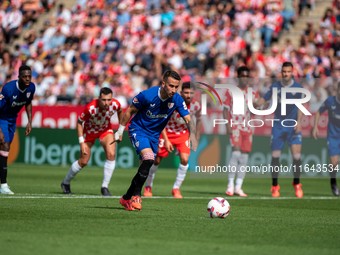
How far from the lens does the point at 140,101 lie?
26.2 feet

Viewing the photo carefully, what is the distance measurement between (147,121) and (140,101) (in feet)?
1.31

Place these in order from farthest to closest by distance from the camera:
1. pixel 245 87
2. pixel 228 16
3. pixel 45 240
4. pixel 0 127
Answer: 1. pixel 228 16
2. pixel 245 87
3. pixel 0 127
4. pixel 45 240

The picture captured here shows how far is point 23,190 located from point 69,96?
8.87 m

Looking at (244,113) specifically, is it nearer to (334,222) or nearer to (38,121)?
(334,222)

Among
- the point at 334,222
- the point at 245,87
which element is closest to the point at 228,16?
the point at 245,87

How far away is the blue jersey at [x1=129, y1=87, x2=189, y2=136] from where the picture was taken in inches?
314

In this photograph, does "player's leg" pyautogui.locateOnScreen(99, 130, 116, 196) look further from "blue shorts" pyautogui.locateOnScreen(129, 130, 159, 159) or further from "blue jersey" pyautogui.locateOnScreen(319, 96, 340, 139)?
"blue jersey" pyautogui.locateOnScreen(319, 96, 340, 139)

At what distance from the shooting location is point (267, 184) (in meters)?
15.0

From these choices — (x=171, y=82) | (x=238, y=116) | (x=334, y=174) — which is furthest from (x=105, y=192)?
(x=334, y=174)

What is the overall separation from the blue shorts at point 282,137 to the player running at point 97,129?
3.49m

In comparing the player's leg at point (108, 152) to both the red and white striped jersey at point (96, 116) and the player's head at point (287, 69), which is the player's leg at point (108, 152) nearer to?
the red and white striped jersey at point (96, 116)

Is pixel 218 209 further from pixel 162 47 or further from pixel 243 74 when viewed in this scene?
pixel 162 47

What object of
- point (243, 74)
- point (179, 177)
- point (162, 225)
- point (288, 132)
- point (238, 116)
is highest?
point (243, 74)

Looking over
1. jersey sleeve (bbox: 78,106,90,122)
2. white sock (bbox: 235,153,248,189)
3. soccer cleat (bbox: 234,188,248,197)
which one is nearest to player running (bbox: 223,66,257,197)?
white sock (bbox: 235,153,248,189)
